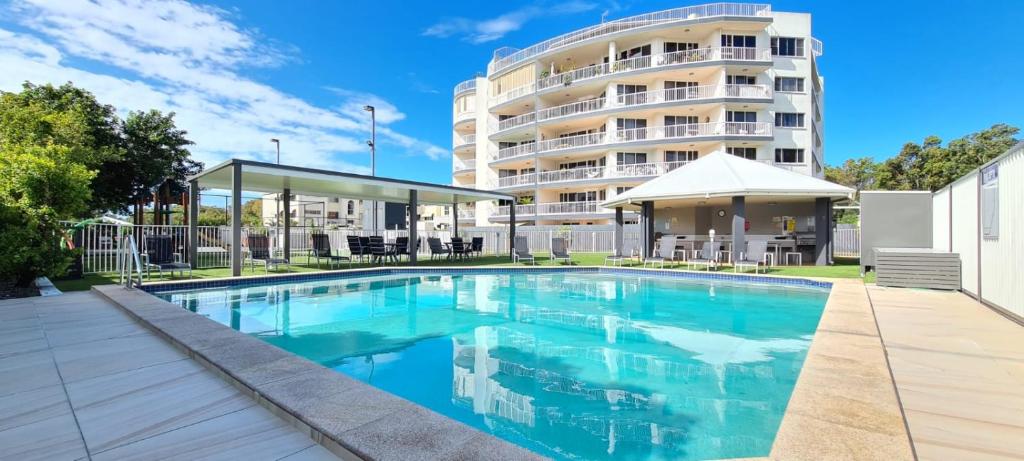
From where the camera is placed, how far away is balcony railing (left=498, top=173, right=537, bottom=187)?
32031mm

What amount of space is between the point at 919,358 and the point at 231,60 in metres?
24.0

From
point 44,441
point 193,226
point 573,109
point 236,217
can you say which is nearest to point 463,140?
point 573,109

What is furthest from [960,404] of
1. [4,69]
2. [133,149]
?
[133,149]

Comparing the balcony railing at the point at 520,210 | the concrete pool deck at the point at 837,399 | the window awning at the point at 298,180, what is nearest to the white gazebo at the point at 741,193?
the window awning at the point at 298,180

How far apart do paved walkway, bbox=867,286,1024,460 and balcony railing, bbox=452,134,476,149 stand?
123 feet

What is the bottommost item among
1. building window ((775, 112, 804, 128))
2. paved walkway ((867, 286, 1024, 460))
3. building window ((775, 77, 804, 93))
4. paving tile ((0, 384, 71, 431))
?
paving tile ((0, 384, 71, 431))

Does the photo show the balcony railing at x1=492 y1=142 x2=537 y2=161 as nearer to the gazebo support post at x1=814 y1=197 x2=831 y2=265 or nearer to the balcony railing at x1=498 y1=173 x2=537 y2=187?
the balcony railing at x1=498 y1=173 x2=537 y2=187

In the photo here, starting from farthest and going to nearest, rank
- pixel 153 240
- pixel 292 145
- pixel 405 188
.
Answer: pixel 292 145
pixel 405 188
pixel 153 240

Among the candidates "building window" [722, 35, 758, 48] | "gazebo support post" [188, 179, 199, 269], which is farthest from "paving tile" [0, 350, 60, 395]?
"building window" [722, 35, 758, 48]

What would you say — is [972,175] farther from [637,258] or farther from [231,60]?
[231,60]

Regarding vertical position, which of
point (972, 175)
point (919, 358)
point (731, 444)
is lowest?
point (731, 444)

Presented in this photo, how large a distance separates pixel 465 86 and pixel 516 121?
412 inches

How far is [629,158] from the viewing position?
28.7m

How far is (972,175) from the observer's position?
7504mm
